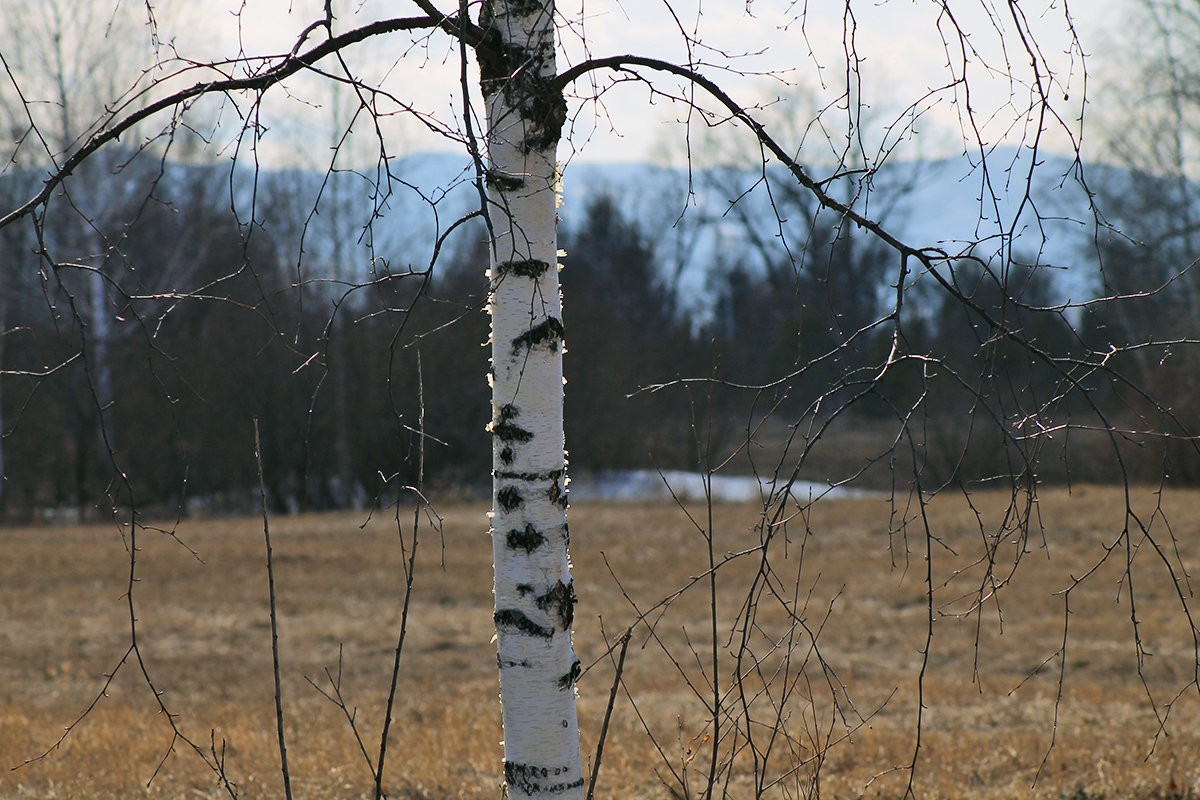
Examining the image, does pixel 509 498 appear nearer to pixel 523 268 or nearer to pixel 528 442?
pixel 528 442

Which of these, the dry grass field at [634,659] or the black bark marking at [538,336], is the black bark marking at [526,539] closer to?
the dry grass field at [634,659]

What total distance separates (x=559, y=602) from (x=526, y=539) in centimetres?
19

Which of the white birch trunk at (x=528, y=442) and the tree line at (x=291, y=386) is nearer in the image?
the white birch trunk at (x=528, y=442)

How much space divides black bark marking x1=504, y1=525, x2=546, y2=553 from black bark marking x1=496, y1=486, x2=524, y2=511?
0.06m

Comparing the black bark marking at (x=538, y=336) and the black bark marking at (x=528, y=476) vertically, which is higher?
the black bark marking at (x=538, y=336)

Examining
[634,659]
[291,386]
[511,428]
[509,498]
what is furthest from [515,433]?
[291,386]

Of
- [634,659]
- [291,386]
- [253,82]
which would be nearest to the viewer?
[253,82]

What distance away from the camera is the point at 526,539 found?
2541 millimetres

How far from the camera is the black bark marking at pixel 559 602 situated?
2.55 m

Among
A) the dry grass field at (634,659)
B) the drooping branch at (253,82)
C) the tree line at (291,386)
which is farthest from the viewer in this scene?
A: the tree line at (291,386)

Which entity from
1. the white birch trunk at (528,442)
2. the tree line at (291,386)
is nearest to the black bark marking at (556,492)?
the white birch trunk at (528,442)

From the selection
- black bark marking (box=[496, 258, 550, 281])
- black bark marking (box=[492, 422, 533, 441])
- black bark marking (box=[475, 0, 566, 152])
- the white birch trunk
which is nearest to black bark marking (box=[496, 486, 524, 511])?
the white birch trunk

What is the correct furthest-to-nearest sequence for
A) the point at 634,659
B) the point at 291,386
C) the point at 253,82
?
1. the point at 291,386
2. the point at 634,659
3. the point at 253,82

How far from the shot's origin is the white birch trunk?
253 centimetres
